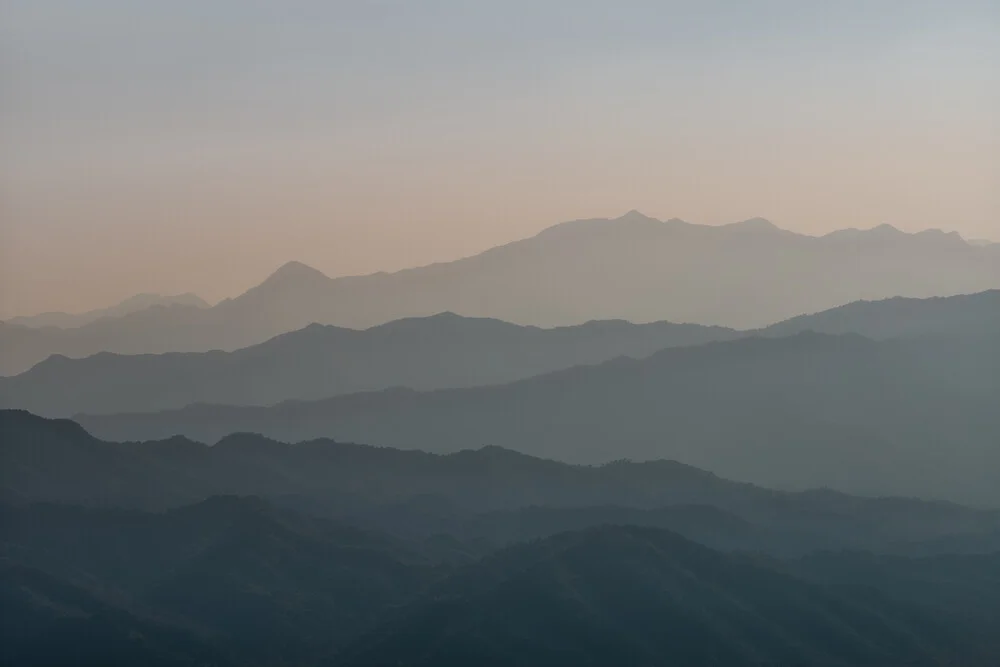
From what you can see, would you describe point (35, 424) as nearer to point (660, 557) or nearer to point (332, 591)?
point (332, 591)

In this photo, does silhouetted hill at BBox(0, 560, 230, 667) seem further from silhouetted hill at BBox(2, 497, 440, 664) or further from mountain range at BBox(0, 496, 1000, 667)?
silhouetted hill at BBox(2, 497, 440, 664)

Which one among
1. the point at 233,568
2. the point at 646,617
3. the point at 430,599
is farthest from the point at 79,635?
the point at 646,617

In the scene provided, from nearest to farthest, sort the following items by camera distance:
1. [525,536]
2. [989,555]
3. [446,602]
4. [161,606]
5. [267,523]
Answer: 1. [446,602]
2. [161,606]
3. [267,523]
4. [989,555]
5. [525,536]

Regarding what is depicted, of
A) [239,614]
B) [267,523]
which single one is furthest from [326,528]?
[239,614]

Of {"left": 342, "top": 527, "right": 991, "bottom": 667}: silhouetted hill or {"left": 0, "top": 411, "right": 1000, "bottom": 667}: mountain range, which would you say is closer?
{"left": 342, "top": 527, "right": 991, "bottom": 667}: silhouetted hill

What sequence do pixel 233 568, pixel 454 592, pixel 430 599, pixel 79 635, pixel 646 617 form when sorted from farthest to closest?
pixel 233 568 < pixel 454 592 < pixel 430 599 < pixel 646 617 < pixel 79 635

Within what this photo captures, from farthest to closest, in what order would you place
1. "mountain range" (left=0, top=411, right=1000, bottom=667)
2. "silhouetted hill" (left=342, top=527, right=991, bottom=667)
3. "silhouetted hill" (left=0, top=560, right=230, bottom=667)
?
"mountain range" (left=0, top=411, right=1000, bottom=667) → "silhouetted hill" (left=342, top=527, right=991, bottom=667) → "silhouetted hill" (left=0, top=560, right=230, bottom=667)

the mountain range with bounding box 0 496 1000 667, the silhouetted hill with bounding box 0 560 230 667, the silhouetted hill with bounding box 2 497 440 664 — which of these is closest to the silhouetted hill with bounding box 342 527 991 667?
the mountain range with bounding box 0 496 1000 667

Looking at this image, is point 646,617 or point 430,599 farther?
point 430,599

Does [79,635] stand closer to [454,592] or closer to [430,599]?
[430,599]
